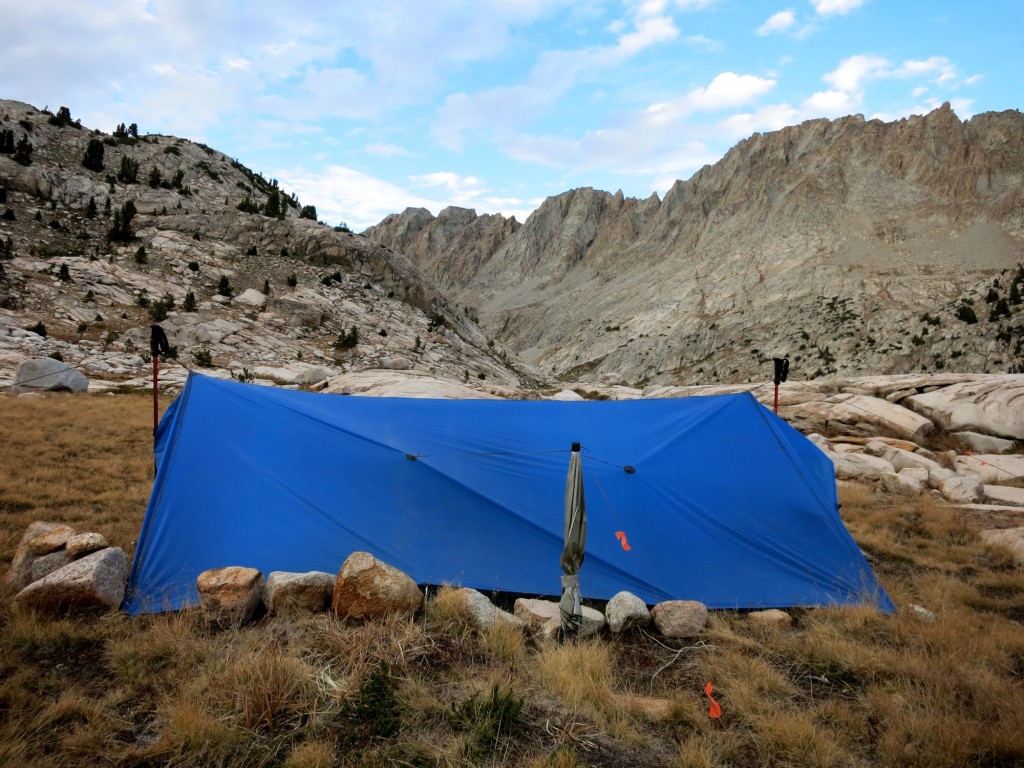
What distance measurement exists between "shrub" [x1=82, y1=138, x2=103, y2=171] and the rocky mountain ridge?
11 centimetres

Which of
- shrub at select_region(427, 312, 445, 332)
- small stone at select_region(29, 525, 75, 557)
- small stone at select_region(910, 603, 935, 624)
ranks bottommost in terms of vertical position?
small stone at select_region(910, 603, 935, 624)

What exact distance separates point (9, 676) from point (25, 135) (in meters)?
43.1

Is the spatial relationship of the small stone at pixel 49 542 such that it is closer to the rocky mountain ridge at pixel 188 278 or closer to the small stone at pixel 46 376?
the small stone at pixel 46 376

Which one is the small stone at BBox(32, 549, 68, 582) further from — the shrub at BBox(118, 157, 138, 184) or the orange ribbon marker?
the shrub at BBox(118, 157, 138, 184)

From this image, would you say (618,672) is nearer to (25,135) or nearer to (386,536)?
(386,536)

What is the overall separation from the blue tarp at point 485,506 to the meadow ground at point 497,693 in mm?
617

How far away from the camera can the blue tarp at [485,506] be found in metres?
5.79

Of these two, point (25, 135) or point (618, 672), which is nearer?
point (618, 672)

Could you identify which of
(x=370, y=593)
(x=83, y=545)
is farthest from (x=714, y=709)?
(x=83, y=545)

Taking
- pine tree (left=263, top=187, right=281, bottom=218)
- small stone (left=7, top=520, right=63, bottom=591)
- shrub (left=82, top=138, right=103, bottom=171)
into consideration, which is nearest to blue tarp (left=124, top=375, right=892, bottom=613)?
small stone (left=7, top=520, right=63, bottom=591)

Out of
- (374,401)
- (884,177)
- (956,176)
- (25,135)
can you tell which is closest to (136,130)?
(25,135)

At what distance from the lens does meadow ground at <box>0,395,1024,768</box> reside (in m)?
3.42

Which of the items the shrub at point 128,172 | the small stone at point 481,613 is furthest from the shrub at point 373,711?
the shrub at point 128,172

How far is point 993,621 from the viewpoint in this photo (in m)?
5.84
